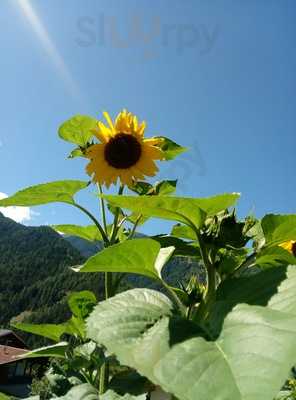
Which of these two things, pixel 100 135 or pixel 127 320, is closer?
pixel 127 320

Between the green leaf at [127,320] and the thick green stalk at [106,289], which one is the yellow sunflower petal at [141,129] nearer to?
the thick green stalk at [106,289]

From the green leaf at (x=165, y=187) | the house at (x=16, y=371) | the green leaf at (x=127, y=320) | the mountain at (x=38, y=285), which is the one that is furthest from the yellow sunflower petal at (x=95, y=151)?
the mountain at (x=38, y=285)

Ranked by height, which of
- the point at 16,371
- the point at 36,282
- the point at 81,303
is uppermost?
the point at 81,303

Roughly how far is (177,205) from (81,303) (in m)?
0.82

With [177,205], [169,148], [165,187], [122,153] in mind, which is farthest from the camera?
[122,153]

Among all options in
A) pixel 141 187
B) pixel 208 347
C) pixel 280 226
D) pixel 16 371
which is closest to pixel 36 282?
pixel 16 371

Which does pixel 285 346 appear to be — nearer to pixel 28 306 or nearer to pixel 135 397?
pixel 135 397

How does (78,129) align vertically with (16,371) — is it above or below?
above

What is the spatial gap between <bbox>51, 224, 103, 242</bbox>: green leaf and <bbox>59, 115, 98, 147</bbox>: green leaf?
0.36 m

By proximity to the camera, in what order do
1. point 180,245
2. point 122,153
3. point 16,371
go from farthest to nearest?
point 16,371 → point 122,153 → point 180,245

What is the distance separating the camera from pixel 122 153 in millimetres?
2076

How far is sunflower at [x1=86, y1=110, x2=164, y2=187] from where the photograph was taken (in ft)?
6.42

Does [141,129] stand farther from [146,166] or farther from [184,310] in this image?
[184,310]

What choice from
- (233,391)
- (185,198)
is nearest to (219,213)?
(185,198)
